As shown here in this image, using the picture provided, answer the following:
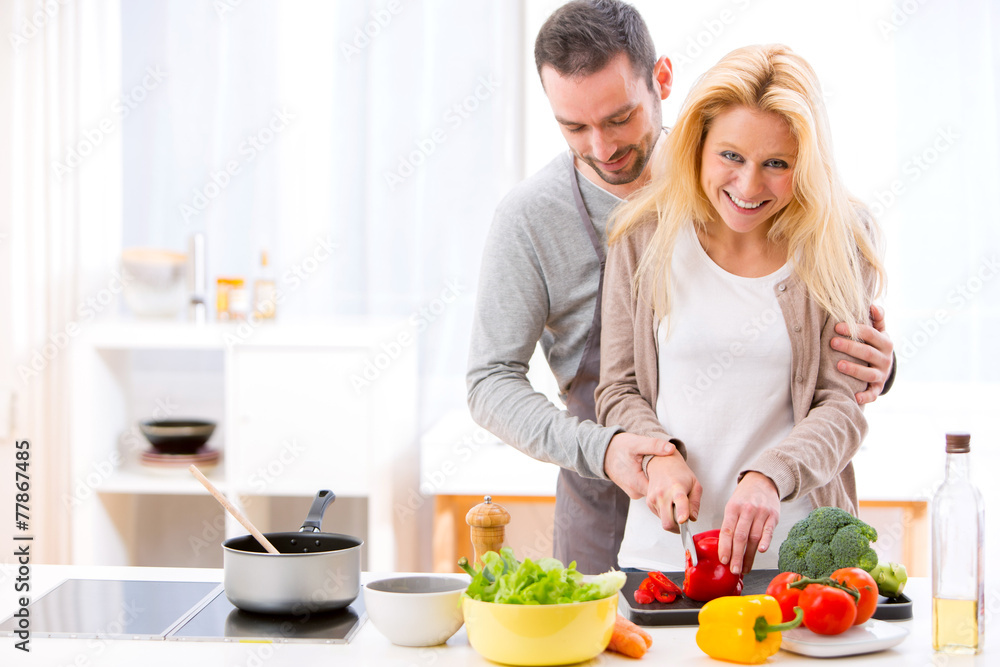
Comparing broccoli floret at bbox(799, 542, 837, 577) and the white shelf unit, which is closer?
broccoli floret at bbox(799, 542, 837, 577)

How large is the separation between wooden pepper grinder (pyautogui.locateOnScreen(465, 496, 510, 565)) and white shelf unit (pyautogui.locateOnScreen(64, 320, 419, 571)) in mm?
1325

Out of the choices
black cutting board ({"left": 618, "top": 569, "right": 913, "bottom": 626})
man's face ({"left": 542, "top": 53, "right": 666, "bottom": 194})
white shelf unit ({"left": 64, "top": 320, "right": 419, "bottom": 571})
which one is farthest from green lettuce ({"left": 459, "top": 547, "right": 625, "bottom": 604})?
white shelf unit ({"left": 64, "top": 320, "right": 419, "bottom": 571})

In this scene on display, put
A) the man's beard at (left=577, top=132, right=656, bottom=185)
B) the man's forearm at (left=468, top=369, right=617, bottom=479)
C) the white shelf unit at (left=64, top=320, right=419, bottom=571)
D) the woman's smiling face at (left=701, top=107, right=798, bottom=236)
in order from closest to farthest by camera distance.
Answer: the woman's smiling face at (left=701, top=107, right=798, bottom=236) → the man's forearm at (left=468, top=369, right=617, bottom=479) → the man's beard at (left=577, top=132, right=656, bottom=185) → the white shelf unit at (left=64, top=320, right=419, bottom=571)

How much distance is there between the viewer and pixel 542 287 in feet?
5.43

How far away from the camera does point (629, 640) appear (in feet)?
3.34

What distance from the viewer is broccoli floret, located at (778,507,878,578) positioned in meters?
1.11

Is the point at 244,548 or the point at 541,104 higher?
the point at 541,104

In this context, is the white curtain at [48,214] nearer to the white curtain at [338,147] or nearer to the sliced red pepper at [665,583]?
the white curtain at [338,147]

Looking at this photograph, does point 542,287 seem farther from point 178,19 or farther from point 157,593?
point 178,19

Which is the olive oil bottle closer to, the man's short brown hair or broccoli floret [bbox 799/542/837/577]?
broccoli floret [bbox 799/542/837/577]

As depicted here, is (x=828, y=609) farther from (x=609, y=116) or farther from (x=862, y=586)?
(x=609, y=116)

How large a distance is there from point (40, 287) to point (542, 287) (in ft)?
6.02

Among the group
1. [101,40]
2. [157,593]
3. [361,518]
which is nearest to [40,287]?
[101,40]

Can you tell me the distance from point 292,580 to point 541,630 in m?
0.33
